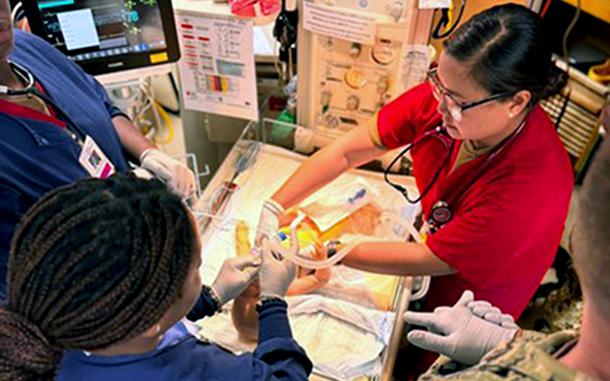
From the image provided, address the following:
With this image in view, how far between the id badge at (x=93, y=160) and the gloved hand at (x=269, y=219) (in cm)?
51

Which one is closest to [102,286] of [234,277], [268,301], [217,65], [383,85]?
[268,301]

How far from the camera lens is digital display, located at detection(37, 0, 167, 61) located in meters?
1.48

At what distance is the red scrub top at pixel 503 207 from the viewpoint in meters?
1.32

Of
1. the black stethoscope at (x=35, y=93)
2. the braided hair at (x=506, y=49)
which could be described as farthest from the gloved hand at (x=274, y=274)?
the braided hair at (x=506, y=49)

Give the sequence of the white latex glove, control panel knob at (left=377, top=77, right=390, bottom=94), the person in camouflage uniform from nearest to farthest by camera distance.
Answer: the person in camouflage uniform
the white latex glove
control panel knob at (left=377, top=77, right=390, bottom=94)

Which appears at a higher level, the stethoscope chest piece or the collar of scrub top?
the collar of scrub top

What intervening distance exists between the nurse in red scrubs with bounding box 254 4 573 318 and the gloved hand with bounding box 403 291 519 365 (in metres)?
0.30

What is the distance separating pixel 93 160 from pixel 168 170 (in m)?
0.30

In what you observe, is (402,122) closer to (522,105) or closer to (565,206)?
(522,105)

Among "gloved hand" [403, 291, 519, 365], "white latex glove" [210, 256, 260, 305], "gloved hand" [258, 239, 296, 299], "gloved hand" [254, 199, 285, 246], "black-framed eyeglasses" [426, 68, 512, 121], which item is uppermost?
"black-framed eyeglasses" [426, 68, 512, 121]

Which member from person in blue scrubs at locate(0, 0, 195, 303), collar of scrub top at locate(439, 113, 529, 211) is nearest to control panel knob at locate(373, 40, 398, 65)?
collar of scrub top at locate(439, 113, 529, 211)

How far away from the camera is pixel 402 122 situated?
63.3 inches

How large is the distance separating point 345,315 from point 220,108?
910mm

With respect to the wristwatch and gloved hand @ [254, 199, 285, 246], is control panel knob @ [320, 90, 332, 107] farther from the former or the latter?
the wristwatch
